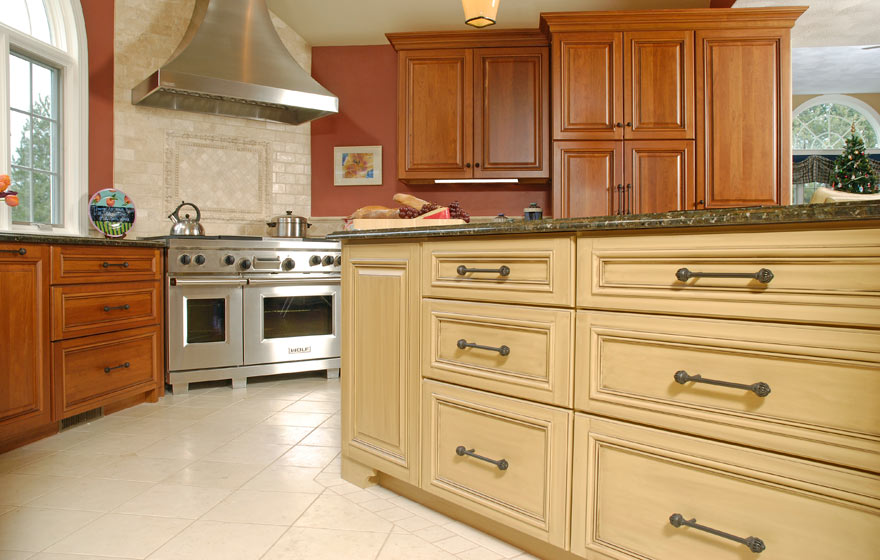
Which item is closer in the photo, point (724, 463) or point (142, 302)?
point (724, 463)

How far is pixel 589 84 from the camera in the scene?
→ 3.81m

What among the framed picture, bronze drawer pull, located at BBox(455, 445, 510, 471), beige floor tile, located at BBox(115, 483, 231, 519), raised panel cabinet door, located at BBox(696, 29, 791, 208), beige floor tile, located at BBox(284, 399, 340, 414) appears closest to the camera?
bronze drawer pull, located at BBox(455, 445, 510, 471)

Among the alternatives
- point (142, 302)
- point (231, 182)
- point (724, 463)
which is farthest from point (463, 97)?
point (724, 463)

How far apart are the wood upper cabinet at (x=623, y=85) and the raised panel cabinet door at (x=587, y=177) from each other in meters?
0.08

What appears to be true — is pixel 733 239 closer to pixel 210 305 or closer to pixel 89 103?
pixel 210 305

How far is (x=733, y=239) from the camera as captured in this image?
109 cm

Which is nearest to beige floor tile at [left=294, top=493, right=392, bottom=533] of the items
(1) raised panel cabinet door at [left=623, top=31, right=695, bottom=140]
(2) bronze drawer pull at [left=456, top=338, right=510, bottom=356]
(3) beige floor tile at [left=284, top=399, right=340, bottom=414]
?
(2) bronze drawer pull at [left=456, top=338, right=510, bottom=356]

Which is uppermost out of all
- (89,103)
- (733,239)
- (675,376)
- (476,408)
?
(89,103)

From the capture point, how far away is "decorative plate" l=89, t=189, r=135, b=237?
3447mm

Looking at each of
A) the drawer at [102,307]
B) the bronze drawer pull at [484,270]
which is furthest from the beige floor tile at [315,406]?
the bronze drawer pull at [484,270]

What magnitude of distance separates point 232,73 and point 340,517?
117 inches

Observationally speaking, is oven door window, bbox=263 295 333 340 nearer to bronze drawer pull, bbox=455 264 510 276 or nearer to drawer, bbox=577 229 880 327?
bronze drawer pull, bbox=455 264 510 276

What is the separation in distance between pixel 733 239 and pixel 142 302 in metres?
3.02

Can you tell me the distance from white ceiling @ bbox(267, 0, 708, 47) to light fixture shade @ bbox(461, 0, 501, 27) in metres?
2.25
